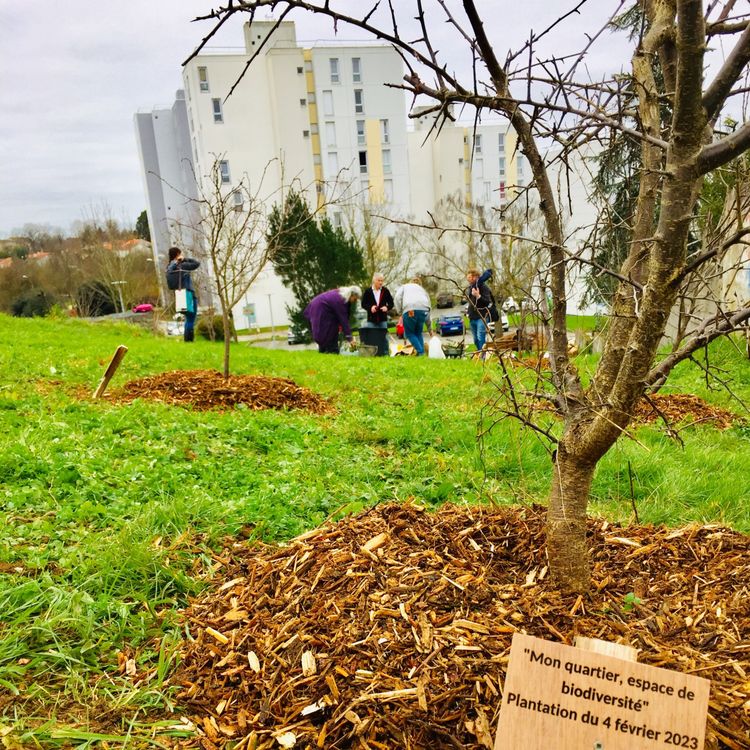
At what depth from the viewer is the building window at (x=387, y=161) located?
45.4 metres

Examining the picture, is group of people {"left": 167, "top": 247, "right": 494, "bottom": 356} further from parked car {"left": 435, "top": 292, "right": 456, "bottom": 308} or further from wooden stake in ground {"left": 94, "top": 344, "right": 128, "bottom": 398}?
parked car {"left": 435, "top": 292, "right": 456, "bottom": 308}

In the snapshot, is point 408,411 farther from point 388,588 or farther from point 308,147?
point 308,147

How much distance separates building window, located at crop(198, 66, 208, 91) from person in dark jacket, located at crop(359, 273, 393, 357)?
34950 mm

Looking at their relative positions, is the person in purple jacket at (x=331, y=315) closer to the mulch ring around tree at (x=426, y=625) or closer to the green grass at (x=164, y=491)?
the green grass at (x=164, y=491)

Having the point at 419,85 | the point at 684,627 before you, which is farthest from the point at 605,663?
the point at 419,85

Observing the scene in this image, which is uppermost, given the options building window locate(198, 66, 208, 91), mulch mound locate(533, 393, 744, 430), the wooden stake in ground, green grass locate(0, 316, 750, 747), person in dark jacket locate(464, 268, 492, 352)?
building window locate(198, 66, 208, 91)

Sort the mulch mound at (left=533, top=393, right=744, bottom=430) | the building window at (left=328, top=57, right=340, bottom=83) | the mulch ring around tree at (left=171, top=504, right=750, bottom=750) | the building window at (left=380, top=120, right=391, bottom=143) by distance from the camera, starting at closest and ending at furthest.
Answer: the mulch ring around tree at (left=171, top=504, right=750, bottom=750) < the mulch mound at (left=533, top=393, right=744, bottom=430) < the building window at (left=328, top=57, right=340, bottom=83) < the building window at (left=380, top=120, right=391, bottom=143)

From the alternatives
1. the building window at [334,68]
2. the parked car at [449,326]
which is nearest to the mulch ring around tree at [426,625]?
the parked car at [449,326]

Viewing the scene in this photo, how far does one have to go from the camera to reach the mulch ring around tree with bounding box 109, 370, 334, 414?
622 cm

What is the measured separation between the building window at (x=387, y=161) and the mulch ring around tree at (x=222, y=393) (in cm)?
4185

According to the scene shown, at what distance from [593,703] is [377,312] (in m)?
11.6

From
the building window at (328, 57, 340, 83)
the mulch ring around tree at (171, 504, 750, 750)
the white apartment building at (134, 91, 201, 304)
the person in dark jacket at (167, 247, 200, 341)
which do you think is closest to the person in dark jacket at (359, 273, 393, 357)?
→ the person in dark jacket at (167, 247, 200, 341)

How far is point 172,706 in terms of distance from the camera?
79.4 inches

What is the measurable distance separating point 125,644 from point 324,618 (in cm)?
81
